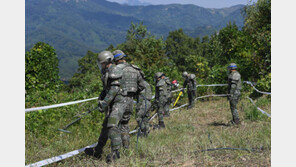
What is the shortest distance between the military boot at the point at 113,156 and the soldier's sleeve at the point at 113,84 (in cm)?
92

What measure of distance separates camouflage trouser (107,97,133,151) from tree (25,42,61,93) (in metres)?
8.45

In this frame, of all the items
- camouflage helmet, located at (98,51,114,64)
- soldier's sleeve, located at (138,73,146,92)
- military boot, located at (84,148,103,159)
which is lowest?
military boot, located at (84,148,103,159)

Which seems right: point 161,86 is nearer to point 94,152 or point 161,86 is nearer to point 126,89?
point 126,89

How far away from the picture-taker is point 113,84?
4660mm

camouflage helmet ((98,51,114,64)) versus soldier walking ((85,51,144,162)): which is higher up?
camouflage helmet ((98,51,114,64))

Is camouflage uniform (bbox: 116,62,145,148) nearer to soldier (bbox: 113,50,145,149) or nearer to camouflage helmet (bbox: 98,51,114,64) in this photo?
soldier (bbox: 113,50,145,149)

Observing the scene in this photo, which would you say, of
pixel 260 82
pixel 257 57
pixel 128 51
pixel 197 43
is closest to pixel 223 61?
pixel 128 51

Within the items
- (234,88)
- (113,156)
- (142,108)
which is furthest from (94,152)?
(234,88)

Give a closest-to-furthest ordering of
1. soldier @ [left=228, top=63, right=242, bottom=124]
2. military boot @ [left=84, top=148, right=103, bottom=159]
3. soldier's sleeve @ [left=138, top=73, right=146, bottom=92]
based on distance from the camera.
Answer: military boot @ [left=84, top=148, right=103, bottom=159] → soldier's sleeve @ [left=138, top=73, right=146, bottom=92] → soldier @ [left=228, top=63, right=242, bottom=124]

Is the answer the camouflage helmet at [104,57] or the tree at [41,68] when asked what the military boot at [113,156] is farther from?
the tree at [41,68]

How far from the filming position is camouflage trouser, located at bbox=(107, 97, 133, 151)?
4.55 meters

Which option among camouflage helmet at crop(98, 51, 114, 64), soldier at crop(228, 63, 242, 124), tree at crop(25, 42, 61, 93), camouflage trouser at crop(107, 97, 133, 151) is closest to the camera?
camouflage trouser at crop(107, 97, 133, 151)

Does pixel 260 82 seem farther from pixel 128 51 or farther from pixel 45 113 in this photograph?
pixel 128 51

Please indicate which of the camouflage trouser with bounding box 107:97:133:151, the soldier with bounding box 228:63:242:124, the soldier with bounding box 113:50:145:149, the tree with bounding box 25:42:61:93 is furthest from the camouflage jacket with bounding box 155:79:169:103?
the tree with bounding box 25:42:61:93
